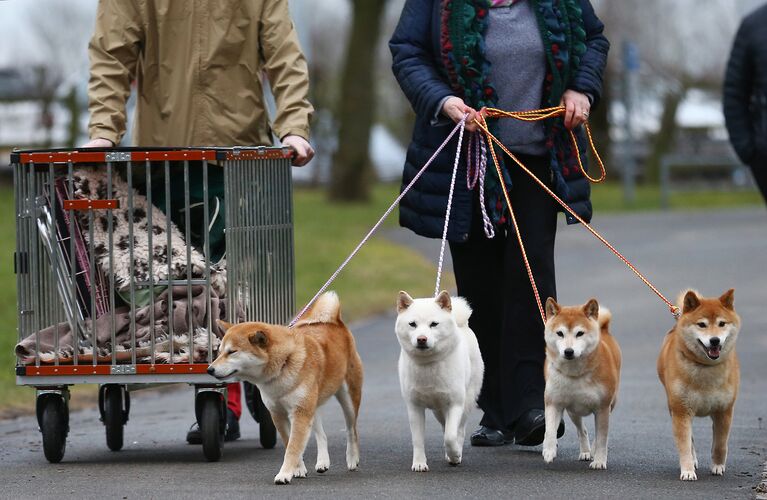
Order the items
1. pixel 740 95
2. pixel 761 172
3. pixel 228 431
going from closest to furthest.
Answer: pixel 228 431 < pixel 761 172 < pixel 740 95

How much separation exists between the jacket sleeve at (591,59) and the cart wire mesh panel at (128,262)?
146cm

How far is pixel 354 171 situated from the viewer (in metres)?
29.7

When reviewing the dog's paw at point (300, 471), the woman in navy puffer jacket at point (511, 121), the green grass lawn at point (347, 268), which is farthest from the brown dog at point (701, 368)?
the green grass lawn at point (347, 268)

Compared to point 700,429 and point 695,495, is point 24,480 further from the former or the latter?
point 700,429

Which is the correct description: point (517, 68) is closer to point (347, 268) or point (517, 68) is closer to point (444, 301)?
point (444, 301)

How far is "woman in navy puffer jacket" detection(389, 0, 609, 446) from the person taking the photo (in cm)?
631

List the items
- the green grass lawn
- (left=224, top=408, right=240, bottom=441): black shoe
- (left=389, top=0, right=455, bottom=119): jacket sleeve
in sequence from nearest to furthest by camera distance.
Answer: (left=389, top=0, right=455, bottom=119): jacket sleeve, (left=224, top=408, right=240, bottom=441): black shoe, the green grass lawn

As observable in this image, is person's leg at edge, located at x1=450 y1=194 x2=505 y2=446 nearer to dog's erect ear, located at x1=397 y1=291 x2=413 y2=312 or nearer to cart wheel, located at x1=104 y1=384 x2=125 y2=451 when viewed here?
dog's erect ear, located at x1=397 y1=291 x2=413 y2=312

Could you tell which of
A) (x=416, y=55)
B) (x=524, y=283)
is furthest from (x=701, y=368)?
(x=416, y=55)

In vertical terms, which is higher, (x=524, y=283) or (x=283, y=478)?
(x=524, y=283)

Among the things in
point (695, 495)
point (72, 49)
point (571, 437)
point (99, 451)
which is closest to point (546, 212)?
point (571, 437)

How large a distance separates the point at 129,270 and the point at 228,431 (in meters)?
1.28

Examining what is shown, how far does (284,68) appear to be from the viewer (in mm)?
6809

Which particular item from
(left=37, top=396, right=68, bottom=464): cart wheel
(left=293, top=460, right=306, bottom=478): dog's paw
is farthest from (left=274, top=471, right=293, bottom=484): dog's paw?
(left=37, top=396, right=68, bottom=464): cart wheel
